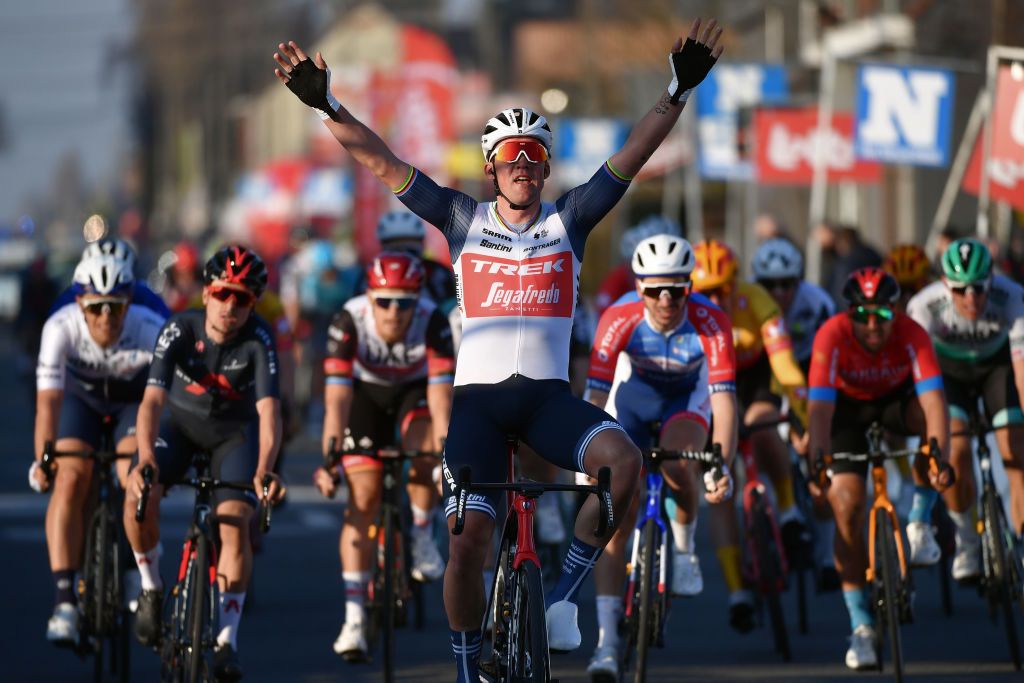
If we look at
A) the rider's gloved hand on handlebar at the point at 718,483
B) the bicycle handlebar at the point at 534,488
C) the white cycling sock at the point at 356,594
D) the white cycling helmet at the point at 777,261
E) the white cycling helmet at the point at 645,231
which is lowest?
the white cycling sock at the point at 356,594

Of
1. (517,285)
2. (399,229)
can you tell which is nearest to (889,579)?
(517,285)

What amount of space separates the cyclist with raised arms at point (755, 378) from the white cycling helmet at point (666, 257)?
4.65 ft

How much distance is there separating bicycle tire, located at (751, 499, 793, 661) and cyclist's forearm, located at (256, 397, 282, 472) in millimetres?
2811

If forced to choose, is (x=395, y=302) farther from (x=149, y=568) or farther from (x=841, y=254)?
(x=841, y=254)

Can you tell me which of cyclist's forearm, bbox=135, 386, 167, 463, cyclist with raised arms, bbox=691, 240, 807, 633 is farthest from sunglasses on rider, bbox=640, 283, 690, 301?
cyclist's forearm, bbox=135, 386, 167, 463

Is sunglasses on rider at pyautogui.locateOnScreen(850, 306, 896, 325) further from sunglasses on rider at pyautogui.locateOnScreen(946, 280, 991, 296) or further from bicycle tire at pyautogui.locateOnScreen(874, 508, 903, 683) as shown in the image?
bicycle tire at pyautogui.locateOnScreen(874, 508, 903, 683)

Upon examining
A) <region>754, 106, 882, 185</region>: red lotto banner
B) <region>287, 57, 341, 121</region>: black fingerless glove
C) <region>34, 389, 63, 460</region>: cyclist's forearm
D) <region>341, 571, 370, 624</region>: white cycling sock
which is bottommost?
<region>341, 571, 370, 624</region>: white cycling sock

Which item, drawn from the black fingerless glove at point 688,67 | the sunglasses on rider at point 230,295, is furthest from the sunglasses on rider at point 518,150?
the sunglasses on rider at point 230,295

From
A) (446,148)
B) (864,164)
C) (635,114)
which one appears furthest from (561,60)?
(864,164)

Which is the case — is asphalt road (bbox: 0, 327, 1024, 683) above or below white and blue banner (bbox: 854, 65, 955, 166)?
below

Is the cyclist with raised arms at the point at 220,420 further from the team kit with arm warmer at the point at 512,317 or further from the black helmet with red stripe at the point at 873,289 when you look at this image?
the black helmet with red stripe at the point at 873,289

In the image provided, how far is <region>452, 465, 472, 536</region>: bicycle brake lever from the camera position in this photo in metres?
7.12

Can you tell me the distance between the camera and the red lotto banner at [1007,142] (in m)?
16.1

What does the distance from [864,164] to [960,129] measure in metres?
7.48
